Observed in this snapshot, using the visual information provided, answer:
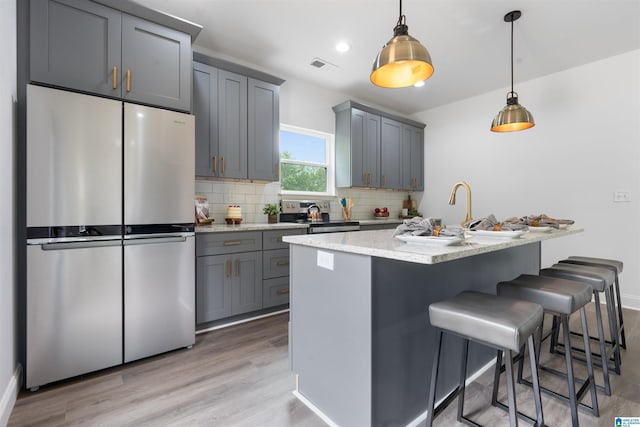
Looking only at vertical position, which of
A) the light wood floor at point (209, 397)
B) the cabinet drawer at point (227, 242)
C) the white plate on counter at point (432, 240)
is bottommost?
the light wood floor at point (209, 397)

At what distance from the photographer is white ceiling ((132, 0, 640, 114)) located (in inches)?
99.3

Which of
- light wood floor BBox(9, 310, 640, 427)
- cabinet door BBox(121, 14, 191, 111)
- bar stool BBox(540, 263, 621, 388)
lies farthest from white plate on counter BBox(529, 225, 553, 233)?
cabinet door BBox(121, 14, 191, 111)

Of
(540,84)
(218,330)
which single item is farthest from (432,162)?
(218,330)

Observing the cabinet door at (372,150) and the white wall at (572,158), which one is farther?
the cabinet door at (372,150)

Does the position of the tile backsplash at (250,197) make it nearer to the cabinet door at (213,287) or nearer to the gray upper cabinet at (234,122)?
the gray upper cabinet at (234,122)

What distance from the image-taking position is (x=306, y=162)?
4.17 meters

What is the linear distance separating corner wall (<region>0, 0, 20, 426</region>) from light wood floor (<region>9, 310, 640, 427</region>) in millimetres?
167

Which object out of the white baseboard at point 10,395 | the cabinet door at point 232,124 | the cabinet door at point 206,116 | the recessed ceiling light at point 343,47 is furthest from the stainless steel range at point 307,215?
the white baseboard at point 10,395

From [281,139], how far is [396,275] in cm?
291

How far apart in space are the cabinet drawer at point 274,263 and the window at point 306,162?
3.37ft

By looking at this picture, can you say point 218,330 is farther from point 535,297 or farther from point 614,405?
point 614,405

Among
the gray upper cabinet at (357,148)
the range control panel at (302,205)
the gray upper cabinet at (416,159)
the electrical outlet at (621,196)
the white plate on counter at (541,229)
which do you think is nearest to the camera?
the white plate on counter at (541,229)

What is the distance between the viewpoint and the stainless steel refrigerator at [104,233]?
1820 millimetres

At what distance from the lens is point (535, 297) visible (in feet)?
5.17
